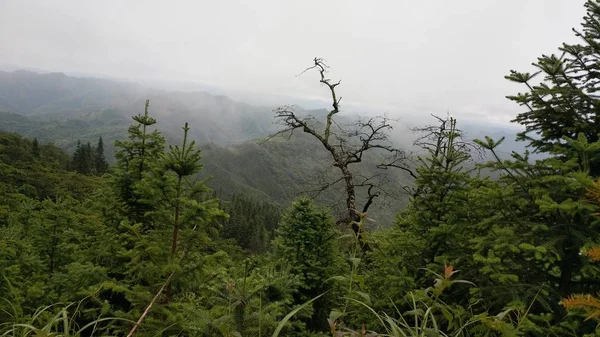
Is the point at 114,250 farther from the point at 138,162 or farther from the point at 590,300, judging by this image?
the point at 590,300

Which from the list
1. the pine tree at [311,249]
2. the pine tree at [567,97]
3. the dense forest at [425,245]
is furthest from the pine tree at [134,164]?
the pine tree at [567,97]

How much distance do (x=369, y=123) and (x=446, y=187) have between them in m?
8.50

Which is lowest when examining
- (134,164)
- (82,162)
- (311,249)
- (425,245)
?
(82,162)

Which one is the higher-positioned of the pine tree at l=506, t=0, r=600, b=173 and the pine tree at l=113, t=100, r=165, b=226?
the pine tree at l=506, t=0, r=600, b=173

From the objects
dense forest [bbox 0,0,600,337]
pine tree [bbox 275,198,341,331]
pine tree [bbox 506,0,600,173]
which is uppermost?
pine tree [bbox 506,0,600,173]

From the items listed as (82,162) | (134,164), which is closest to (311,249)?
(134,164)

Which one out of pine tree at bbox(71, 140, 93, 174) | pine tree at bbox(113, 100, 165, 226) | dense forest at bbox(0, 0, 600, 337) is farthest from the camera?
pine tree at bbox(71, 140, 93, 174)

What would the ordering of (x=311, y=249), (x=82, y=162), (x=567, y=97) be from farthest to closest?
(x=82, y=162) < (x=311, y=249) < (x=567, y=97)

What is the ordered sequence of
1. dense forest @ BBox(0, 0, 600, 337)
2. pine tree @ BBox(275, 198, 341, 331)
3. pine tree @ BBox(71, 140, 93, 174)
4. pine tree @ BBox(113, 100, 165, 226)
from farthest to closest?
pine tree @ BBox(71, 140, 93, 174), pine tree @ BBox(275, 198, 341, 331), pine tree @ BBox(113, 100, 165, 226), dense forest @ BBox(0, 0, 600, 337)

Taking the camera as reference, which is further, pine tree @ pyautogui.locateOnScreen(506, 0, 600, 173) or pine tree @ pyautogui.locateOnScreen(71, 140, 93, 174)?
pine tree @ pyautogui.locateOnScreen(71, 140, 93, 174)

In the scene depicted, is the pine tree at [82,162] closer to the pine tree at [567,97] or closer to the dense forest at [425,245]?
the dense forest at [425,245]

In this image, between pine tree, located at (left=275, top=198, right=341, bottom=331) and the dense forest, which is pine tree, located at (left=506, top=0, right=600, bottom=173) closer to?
the dense forest

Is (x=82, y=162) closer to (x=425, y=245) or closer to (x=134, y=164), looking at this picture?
(x=134, y=164)

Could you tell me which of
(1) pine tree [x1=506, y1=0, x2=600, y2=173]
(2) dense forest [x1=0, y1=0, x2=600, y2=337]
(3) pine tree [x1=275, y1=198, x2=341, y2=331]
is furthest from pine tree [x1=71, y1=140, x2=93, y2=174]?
(1) pine tree [x1=506, y1=0, x2=600, y2=173]
